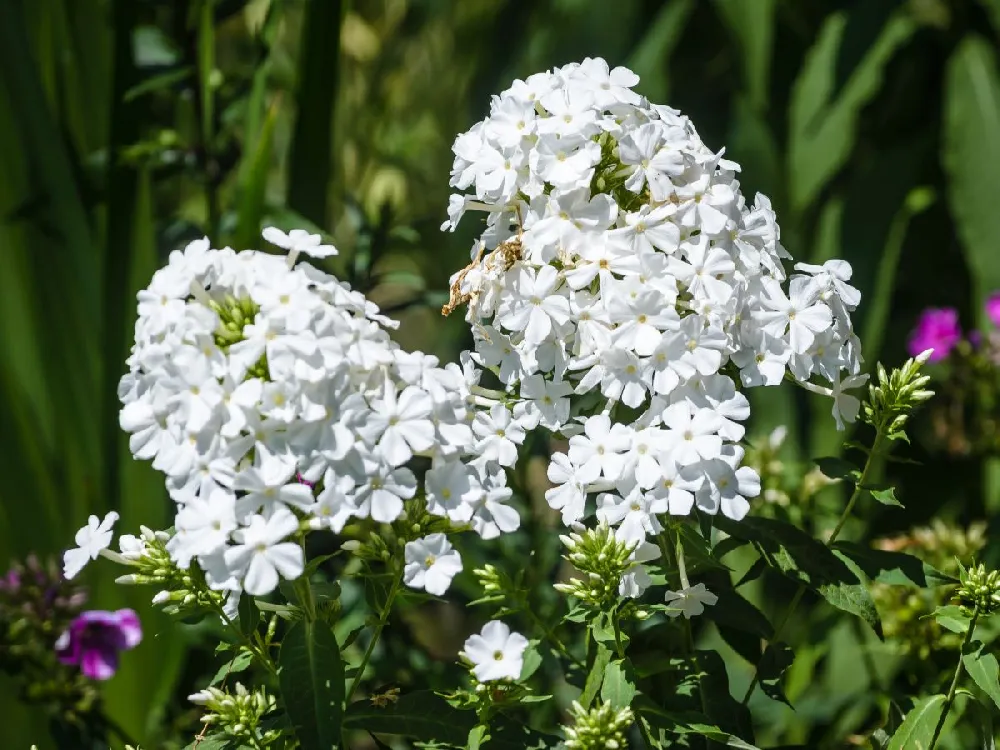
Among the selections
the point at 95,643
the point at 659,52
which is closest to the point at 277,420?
the point at 95,643

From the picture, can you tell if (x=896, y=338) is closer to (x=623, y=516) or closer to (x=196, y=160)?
(x=196, y=160)

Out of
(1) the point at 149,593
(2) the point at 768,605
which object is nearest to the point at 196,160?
(1) the point at 149,593

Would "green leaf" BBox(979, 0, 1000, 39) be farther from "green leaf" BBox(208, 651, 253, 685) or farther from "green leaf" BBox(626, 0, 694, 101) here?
"green leaf" BBox(208, 651, 253, 685)

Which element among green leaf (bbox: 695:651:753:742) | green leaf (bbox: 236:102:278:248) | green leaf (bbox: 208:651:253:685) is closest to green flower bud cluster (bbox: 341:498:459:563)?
green leaf (bbox: 208:651:253:685)

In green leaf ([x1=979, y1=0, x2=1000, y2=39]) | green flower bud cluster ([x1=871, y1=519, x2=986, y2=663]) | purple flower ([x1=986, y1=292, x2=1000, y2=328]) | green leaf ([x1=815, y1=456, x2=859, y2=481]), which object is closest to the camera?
green leaf ([x1=815, y1=456, x2=859, y2=481])

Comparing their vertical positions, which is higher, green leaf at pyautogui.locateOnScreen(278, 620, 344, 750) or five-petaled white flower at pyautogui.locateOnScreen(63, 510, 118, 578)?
five-petaled white flower at pyautogui.locateOnScreen(63, 510, 118, 578)
